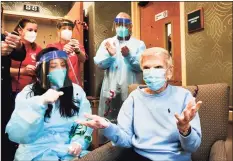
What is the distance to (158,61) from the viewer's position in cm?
115

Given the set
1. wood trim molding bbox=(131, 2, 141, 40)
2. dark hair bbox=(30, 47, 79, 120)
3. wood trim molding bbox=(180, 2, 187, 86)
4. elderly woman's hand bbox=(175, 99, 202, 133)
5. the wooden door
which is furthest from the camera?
wood trim molding bbox=(180, 2, 187, 86)

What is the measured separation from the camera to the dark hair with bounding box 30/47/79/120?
48.6 inches

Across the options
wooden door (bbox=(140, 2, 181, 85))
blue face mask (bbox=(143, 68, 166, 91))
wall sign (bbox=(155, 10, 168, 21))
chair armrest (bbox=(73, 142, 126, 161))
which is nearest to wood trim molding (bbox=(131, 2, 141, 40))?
wooden door (bbox=(140, 2, 181, 85))

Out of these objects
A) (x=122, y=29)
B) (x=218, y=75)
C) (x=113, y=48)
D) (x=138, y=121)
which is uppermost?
(x=122, y=29)

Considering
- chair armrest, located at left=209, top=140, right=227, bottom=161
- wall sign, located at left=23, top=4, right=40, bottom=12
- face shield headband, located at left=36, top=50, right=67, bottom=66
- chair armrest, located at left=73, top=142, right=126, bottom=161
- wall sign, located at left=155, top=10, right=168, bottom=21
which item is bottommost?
chair armrest, located at left=73, top=142, right=126, bottom=161

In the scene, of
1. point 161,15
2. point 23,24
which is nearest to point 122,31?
point 161,15

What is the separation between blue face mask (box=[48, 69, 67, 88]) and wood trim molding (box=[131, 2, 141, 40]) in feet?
1.93

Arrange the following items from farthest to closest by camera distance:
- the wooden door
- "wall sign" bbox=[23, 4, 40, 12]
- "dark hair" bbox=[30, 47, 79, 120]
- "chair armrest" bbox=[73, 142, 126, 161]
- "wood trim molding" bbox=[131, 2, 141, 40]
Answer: the wooden door < "wood trim molding" bbox=[131, 2, 141, 40] < "wall sign" bbox=[23, 4, 40, 12] < "dark hair" bbox=[30, 47, 79, 120] < "chair armrest" bbox=[73, 142, 126, 161]

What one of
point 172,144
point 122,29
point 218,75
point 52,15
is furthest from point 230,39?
point 52,15

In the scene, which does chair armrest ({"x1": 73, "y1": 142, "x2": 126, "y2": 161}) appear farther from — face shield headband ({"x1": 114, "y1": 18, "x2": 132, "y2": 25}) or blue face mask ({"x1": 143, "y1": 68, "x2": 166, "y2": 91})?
face shield headband ({"x1": 114, "y1": 18, "x2": 132, "y2": 25})

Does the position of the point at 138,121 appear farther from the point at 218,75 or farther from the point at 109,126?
the point at 218,75

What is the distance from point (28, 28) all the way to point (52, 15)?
162 millimetres

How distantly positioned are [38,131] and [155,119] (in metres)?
0.57

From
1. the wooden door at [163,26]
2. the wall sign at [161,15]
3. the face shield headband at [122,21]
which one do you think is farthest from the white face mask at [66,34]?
the wall sign at [161,15]
